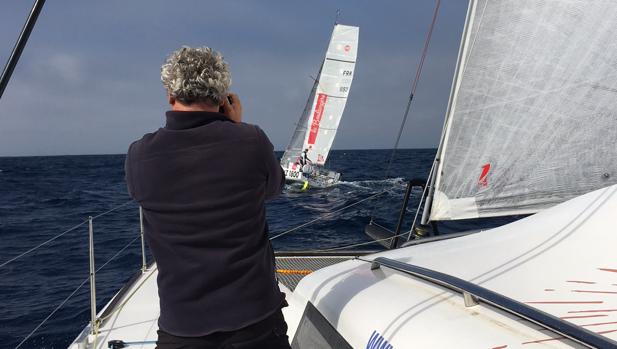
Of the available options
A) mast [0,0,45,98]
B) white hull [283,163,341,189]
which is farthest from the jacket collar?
white hull [283,163,341,189]

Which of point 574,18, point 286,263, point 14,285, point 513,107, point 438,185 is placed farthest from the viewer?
point 14,285

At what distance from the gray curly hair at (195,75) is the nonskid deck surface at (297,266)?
82.8 inches

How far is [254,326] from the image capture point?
4.34 feet

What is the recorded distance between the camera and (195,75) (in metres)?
1.28

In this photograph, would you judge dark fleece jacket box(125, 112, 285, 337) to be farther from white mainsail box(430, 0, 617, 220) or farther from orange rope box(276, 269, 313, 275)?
orange rope box(276, 269, 313, 275)

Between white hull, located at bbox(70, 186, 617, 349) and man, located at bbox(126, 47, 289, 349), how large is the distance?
20.5 inches

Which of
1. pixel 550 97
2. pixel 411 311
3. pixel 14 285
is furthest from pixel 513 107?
pixel 14 285

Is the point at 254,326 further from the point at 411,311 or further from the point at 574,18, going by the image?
the point at 574,18

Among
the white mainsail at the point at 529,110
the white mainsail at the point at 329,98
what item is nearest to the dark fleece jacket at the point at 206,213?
the white mainsail at the point at 529,110

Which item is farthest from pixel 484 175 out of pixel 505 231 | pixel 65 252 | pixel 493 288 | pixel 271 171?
pixel 65 252

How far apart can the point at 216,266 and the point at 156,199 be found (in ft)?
0.90

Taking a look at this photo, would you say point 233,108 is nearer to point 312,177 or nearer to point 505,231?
point 505,231

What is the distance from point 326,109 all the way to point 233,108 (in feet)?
90.9

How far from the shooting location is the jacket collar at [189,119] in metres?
1.29
